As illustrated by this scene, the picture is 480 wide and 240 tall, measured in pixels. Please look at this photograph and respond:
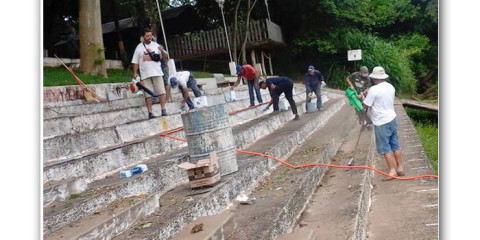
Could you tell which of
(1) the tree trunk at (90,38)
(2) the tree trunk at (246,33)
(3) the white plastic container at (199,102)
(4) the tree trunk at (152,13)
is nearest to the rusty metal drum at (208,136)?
(1) the tree trunk at (90,38)

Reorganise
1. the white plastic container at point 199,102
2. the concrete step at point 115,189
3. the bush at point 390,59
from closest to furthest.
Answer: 1. the concrete step at point 115,189
2. the bush at point 390,59
3. the white plastic container at point 199,102

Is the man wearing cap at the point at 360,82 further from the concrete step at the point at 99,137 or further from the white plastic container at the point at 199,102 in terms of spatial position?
the white plastic container at the point at 199,102

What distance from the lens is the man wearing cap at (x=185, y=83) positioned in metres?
5.44

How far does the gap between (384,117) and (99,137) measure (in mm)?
2284

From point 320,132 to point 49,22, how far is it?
Result: 3.29 metres

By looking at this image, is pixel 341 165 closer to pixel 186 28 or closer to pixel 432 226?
pixel 432 226

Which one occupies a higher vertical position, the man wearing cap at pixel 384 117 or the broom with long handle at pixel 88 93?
the broom with long handle at pixel 88 93

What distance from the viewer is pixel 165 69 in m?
5.36

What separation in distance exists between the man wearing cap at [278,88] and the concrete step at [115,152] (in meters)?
1.34

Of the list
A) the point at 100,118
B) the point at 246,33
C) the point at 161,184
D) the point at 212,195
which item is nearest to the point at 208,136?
the point at 161,184

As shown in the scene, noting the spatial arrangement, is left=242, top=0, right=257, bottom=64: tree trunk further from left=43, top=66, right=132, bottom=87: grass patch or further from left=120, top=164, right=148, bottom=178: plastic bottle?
left=120, top=164, right=148, bottom=178: plastic bottle

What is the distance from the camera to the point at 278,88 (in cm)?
→ 594

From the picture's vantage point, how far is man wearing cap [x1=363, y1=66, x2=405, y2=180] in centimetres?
399

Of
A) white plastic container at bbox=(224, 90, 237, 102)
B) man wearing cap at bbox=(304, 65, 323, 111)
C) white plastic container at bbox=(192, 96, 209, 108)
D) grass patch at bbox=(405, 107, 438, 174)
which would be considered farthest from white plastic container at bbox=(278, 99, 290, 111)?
grass patch at bbox=(405, 107, 438, 174)
